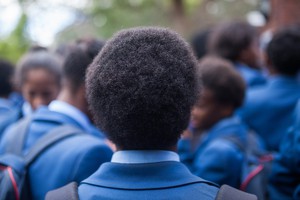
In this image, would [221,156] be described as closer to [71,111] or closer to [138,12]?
[71,111]

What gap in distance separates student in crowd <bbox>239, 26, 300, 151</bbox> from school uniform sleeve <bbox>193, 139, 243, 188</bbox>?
890 millimetres

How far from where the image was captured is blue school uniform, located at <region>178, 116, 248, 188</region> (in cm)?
283

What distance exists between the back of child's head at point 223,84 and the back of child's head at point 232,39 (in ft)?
4.65

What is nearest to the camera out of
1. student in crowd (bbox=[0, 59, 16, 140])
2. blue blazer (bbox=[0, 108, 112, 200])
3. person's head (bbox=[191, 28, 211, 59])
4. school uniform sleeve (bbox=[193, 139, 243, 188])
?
blue blazer (bbox=[0, 108, 112, 200])

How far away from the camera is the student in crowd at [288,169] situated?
107 inches

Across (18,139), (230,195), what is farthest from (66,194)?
(18,139)

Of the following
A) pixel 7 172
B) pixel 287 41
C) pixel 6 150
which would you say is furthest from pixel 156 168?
pixel 287 41

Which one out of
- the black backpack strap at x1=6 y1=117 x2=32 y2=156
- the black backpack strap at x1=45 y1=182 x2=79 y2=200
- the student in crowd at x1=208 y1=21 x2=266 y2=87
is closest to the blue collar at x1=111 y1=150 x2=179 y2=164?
the black backpack strap at x1=45 y1=182 x2=79 y2=200

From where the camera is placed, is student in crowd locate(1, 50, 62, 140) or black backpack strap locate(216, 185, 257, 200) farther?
student in crowd locate(1, 50, 62, 140)

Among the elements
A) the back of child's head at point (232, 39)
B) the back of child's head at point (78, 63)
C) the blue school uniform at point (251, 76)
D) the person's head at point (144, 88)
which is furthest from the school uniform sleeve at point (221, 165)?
the back of child's head at point (232, 39)

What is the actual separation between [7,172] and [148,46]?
3.40 ft

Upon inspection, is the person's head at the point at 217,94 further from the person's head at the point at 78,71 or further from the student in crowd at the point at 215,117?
the person's head at the point at 78,71

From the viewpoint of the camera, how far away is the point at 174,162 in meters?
1.65

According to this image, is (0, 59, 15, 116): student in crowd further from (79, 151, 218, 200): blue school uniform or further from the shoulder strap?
(79, 151, 218, 200): blue school uniform
